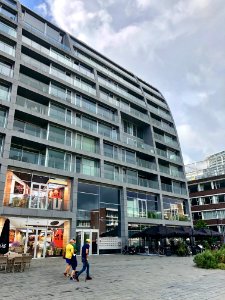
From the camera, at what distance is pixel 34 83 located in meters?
27.5

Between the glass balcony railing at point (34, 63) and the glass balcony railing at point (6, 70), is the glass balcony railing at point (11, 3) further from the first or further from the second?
the glass balcony railing at point (6, 70)

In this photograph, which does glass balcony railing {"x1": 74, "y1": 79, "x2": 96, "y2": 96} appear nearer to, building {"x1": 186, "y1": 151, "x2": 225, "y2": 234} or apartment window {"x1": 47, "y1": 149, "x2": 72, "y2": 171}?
apartment window {"x1": 47, "y1": 149, "x2": 72, "y2": 171}

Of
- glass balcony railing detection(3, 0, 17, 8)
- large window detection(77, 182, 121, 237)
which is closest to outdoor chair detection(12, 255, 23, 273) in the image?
large window detection(77, 182, 121, 237)

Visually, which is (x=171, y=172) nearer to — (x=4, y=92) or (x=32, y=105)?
(x=32, y=105)

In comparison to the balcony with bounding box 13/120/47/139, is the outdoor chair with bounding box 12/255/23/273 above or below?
below

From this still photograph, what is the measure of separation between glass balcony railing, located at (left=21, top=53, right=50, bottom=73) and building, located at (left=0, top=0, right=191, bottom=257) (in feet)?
0.42

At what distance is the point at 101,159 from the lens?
98.4 feet

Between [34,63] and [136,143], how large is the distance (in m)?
16.5

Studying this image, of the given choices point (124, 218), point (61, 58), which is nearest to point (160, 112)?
point (61, 58)

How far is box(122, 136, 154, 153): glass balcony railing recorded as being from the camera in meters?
35.3

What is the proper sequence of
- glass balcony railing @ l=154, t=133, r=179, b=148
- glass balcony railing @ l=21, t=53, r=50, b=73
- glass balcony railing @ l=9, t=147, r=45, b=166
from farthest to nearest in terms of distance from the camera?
1. glass balcony railing @ l=154, t=133, r=179, b=148
2. glass balcony railing @ l=21, t=53, r=50, b=73
3. glass balcony railing @ l=9, t=147, r=45, b=166

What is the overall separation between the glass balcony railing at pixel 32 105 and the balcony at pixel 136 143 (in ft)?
38.4

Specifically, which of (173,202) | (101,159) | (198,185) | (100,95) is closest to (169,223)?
(173,202)

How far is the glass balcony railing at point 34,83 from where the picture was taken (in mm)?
26730
